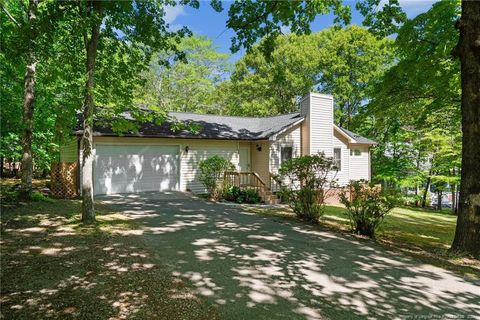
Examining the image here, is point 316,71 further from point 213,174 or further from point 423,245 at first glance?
point 423,245

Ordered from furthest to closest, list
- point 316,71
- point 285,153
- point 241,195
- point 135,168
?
1. point 316,71
2. point 285,153
3. point 135,168
4. point 241,195

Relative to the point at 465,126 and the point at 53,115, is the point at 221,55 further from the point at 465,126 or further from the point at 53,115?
the point at 465,126

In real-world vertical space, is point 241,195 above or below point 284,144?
below

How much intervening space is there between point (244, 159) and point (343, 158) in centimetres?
623

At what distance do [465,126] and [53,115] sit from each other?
542 inches

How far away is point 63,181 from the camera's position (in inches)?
478

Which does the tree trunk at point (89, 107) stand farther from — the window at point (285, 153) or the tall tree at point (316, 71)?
the tall tree at point (316, 71)

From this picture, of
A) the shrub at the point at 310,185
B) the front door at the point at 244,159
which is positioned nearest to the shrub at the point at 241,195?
the front door at the point at 244,159

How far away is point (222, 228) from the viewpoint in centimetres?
775

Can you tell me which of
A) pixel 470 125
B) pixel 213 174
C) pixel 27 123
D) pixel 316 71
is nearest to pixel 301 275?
pixel 470 125

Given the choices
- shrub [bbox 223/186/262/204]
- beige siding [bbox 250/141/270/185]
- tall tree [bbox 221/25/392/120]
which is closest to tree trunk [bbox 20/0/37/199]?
shrub [bbox 223/186/262/204]

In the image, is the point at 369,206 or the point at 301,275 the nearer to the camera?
the point at 301,275

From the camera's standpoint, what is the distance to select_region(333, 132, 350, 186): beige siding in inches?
726

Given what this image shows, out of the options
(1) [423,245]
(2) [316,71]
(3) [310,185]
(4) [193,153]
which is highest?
(2) [316,71]
